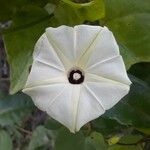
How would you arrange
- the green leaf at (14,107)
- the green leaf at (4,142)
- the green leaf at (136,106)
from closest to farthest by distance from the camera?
the green leaf at (136,106)
the green leaf at (14,107)
the green leaf at (4,142)

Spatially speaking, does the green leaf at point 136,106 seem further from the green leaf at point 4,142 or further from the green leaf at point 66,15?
→ the green leaf at point 4,142

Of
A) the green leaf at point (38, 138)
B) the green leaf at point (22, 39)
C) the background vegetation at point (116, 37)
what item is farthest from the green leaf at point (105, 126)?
the green leaf at point (38, 138)

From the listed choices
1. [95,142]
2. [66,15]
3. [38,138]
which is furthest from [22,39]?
[38,138]

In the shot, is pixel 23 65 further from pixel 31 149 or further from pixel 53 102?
pixel 31 149

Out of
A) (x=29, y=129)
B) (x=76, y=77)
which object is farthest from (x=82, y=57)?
(x=29, y=129)

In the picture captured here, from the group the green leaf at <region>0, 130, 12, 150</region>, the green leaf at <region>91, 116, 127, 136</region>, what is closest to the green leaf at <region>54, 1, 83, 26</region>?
the green leaf at <region>91, 116, 127, 136</region>

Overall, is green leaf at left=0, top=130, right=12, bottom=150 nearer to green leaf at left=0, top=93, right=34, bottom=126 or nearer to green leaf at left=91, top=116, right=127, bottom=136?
green leaf at left=0, top=93, right=34, bottom=126
